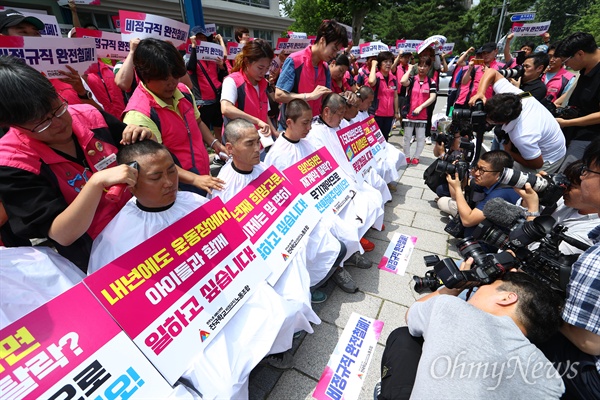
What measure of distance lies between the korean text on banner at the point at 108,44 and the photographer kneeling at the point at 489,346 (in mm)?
3998

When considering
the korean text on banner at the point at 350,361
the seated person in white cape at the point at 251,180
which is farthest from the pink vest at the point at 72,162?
the korean text on banner at the point at 350,361

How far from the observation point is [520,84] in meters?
4.87

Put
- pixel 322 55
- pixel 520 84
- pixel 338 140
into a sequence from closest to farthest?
1. pixel 322 55
2. pixel 338 140
3. pixel 520 84

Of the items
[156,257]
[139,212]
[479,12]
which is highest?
[479,12]

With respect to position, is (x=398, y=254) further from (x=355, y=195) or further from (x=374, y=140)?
(x=374, y=140)

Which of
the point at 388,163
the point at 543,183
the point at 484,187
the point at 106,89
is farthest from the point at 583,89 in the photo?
the point at 106,89

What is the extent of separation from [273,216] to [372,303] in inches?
47.9

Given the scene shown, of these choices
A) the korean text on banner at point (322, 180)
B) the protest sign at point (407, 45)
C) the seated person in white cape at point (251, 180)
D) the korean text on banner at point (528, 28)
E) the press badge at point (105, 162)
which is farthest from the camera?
the protest sign at point (407, 45)

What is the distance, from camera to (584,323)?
4.25ft

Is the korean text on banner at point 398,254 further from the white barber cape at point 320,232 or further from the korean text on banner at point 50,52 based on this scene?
the korean text on banner at point 50,52

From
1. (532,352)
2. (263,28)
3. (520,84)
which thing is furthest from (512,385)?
(263,28)

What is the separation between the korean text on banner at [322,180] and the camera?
2.77m

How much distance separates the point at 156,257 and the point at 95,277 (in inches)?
11.3

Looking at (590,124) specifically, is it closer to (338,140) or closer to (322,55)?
(338,140)
